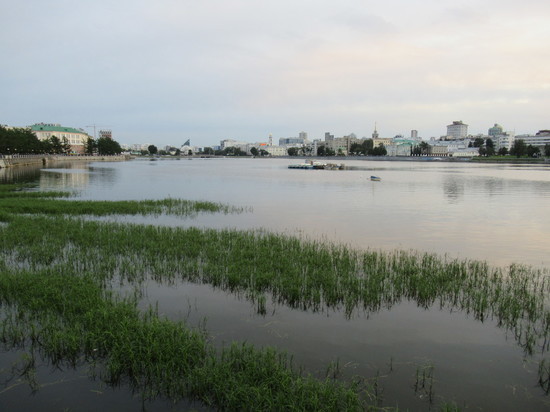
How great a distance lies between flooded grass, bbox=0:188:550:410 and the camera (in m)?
7.83

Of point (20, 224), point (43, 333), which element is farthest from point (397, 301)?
point (20, 224)

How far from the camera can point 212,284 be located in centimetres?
1393

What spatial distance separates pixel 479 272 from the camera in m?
15.9

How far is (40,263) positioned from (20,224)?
8588 mm

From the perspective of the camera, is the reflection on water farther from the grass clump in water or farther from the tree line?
the grass clump in water

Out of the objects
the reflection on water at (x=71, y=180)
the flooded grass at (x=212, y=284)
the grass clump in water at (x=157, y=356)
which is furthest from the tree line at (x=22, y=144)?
the grass clump in water at (x=157, y=356)

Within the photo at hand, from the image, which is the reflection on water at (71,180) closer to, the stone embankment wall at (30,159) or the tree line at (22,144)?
the stone embankment wall at (30,159)

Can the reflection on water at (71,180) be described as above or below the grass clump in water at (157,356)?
above

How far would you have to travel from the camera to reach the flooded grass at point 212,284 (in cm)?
783

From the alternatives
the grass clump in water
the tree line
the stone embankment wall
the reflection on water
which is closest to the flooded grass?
the grass clump in water

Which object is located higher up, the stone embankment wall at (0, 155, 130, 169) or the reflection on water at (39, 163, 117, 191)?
the stone embankment wall at (0, 155, 130, 169)

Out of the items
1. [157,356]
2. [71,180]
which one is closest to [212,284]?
[157,356]

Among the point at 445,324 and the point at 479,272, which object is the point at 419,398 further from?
the point at 479,272

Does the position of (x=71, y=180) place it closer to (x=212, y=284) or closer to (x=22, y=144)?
(x=212, y=284)
